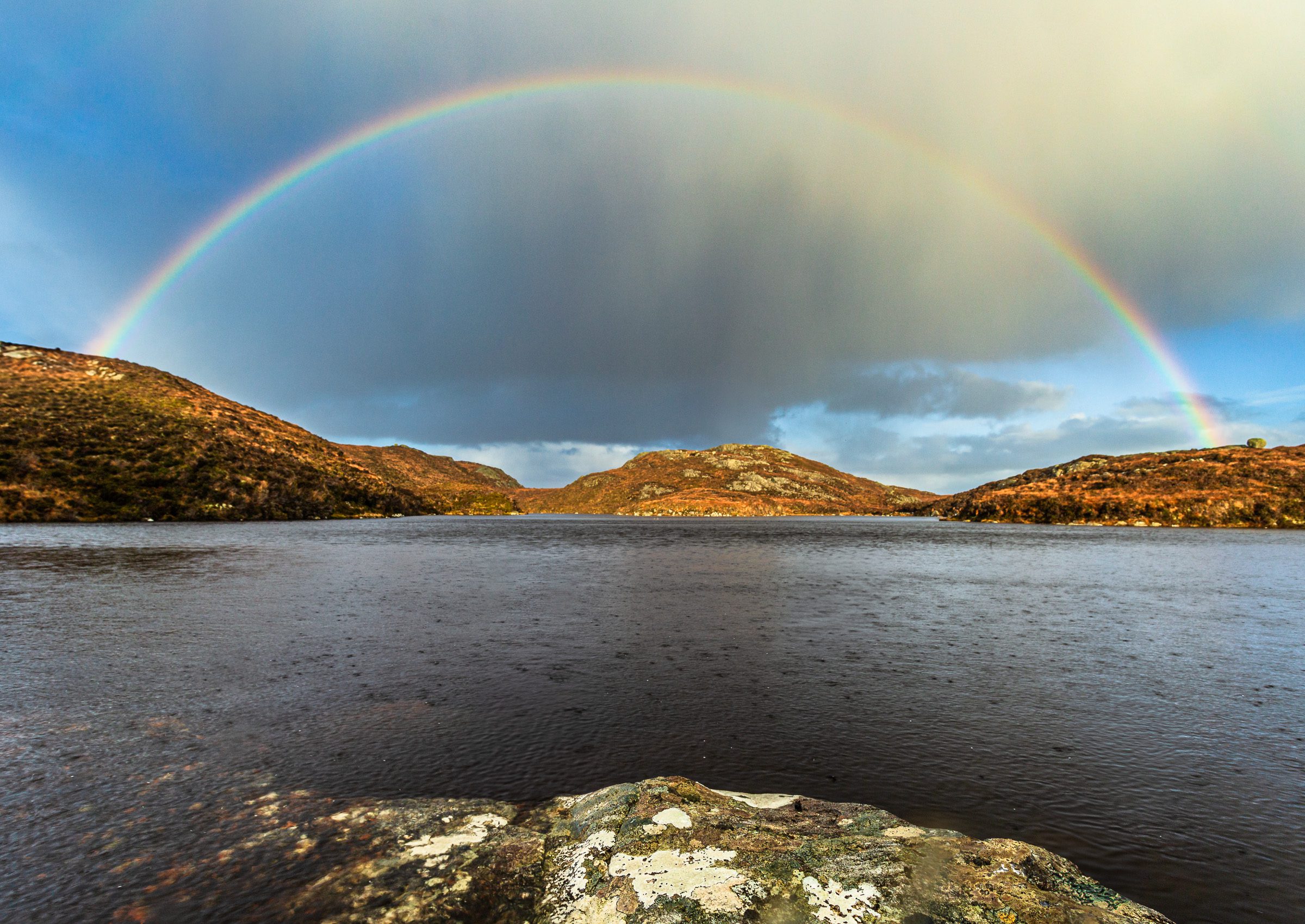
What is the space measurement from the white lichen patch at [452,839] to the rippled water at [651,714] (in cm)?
133

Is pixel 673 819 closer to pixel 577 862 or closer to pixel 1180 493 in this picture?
pixel 577 862

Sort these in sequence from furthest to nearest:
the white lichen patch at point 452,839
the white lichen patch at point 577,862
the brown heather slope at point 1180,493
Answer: the brown heather slope at point 1180,493
the white lichen patch at point 452,839
the white lichen patch at point 577,862

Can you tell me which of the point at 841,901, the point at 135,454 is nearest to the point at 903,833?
the point at 841,901

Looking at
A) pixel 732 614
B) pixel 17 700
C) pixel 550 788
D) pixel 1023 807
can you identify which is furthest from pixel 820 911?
pixel 732 614

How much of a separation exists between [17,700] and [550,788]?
14.6 metres

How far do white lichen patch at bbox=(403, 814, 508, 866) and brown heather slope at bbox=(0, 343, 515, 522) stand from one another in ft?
413

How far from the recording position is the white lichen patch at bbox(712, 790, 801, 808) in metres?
9.10

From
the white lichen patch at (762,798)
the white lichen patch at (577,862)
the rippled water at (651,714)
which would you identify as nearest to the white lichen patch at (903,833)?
the rippled water at (651,714)

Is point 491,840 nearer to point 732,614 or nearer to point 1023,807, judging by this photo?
point 1023,807

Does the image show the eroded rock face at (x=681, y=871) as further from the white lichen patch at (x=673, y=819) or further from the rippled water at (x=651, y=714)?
the rippled water at (x=651, y=714)

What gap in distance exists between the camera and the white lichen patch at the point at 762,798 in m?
9.10

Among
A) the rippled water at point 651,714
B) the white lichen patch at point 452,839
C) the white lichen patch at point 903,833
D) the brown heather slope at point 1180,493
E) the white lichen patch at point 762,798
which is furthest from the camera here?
the brown heather slope at point 1180,493

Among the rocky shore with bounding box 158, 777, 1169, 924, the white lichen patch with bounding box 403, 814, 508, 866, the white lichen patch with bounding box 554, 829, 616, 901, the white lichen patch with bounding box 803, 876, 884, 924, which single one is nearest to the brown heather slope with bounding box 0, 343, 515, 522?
the rocky shore with bounding box 158, 777, 1169, 924

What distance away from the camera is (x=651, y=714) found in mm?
14125
